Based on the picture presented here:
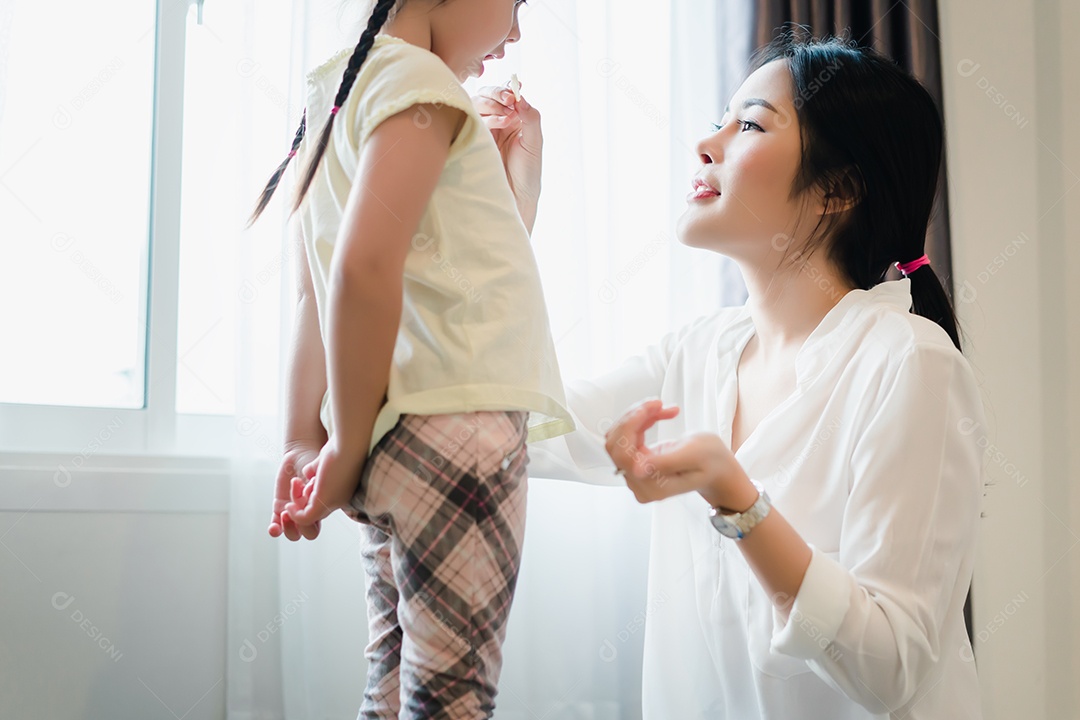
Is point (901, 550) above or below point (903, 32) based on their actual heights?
below

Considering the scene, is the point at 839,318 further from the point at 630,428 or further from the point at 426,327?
the point at 426,327

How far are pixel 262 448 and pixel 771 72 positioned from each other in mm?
1036

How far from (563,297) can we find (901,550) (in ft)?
2.79

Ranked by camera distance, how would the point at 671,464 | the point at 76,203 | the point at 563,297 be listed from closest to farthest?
1. the point at 671,464
2. the point at 76,203
3. the point at 563,297

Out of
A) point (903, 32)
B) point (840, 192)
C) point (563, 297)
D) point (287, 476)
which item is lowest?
point (287, 476)

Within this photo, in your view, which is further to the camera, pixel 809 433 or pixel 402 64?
pixel 809 433

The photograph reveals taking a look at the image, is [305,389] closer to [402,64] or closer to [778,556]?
[402,64]

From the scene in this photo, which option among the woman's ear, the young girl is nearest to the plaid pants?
the young girl

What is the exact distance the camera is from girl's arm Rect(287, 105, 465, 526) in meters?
0.77

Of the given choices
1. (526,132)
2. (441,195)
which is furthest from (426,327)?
(526,132)

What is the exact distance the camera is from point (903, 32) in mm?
1985

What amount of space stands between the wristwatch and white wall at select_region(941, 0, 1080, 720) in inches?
50.0

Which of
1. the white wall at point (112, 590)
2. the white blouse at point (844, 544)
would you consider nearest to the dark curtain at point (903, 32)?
the white blouse at point (844, 544)

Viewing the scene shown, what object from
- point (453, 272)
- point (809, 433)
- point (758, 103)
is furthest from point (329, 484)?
point (758, 103)
